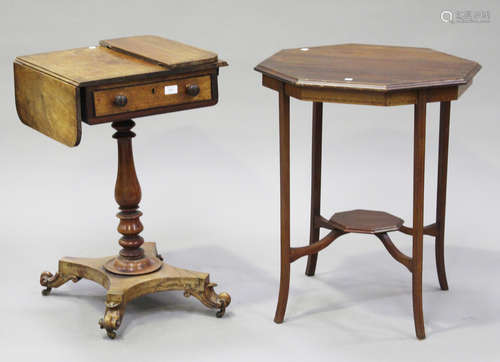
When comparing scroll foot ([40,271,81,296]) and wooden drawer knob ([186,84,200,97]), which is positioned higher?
wooden drawer knob ([186,84,200,97])

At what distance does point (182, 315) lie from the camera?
14.6 ft

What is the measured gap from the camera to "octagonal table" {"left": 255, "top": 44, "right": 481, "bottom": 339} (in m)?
3.89

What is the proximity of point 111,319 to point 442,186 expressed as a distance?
154cm

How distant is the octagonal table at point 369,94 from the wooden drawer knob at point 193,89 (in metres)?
0.27

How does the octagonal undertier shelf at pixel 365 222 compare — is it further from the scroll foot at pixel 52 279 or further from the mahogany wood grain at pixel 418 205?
the scroll foot at pixel 52 279

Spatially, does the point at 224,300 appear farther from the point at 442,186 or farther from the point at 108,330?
the point at 442,186

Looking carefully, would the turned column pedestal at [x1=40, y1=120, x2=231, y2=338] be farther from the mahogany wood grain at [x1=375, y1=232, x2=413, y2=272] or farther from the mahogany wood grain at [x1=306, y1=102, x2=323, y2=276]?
the mahogany wood grain at [x1=375, y1=232, x2=413, y2=272]

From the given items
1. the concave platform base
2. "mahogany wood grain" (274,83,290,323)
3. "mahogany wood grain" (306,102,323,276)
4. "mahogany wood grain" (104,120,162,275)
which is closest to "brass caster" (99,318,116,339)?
the concave platform base

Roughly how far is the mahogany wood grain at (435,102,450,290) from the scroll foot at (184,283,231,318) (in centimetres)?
99

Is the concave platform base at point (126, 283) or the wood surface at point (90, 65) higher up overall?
the wood surface at point (90, 65)

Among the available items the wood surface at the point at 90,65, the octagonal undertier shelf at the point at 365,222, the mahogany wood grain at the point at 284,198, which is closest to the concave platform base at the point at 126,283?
the mahogany wood grain at the point at 284,198

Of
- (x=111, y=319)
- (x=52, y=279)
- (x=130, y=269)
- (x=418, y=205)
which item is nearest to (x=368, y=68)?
(x=418, y=205)

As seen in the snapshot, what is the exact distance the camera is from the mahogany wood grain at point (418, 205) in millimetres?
3941

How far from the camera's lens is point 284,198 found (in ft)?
14.1
